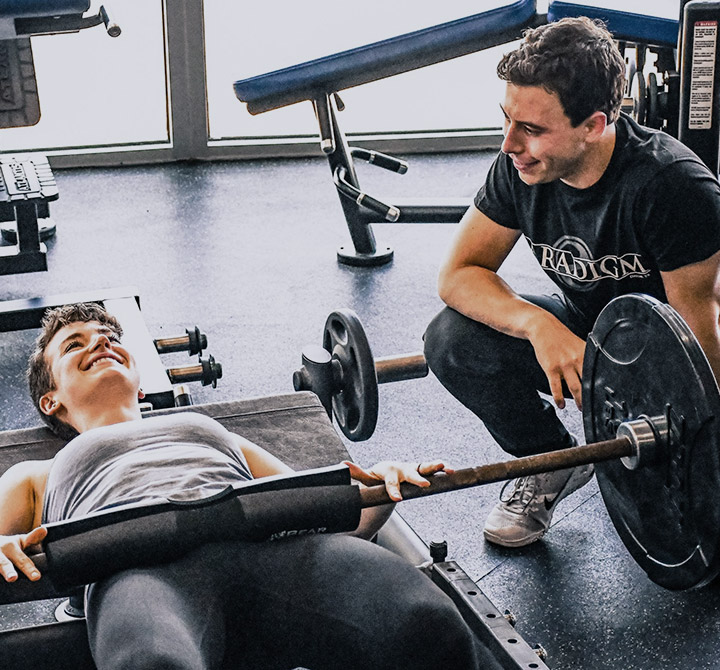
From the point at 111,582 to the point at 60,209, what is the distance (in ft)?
10.3

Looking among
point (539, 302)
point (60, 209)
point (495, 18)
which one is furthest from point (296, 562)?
point (60, 209)

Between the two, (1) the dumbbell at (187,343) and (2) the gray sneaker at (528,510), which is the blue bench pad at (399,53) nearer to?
(1) the dumbbell at (187,343)

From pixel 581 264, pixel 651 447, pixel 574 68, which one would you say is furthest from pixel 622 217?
pixel 651 447

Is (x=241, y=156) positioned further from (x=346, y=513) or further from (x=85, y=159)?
(x=346, y=513)

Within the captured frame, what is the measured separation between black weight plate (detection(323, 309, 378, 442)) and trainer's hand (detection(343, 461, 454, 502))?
19.6 inches

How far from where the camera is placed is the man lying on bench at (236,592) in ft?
4.97

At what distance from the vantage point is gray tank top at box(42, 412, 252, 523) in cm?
180

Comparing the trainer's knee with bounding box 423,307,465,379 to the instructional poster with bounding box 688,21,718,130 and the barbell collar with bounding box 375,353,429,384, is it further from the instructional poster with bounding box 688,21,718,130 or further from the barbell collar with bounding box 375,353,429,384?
the instructional poster with bounding box 688,21,718,130

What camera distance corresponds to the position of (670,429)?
69.5 inches

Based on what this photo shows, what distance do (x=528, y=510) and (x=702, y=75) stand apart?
1303 mm

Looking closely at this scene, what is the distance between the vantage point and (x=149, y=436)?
1.97 meters

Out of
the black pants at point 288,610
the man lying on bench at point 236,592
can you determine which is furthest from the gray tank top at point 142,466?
the black pants at point 288,610

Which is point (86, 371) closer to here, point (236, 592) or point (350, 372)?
point (350, 372)

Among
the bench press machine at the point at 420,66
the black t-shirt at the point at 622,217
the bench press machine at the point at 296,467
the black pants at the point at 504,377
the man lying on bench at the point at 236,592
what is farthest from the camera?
the bench press machine at the point at 420,66
